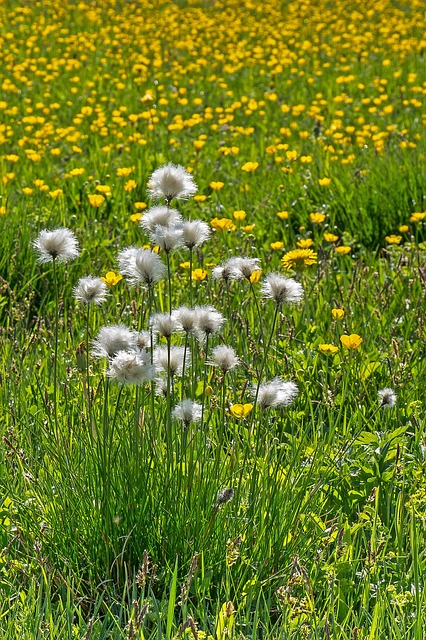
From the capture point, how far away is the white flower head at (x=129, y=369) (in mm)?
2049

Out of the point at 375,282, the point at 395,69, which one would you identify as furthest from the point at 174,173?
the point at 395,69

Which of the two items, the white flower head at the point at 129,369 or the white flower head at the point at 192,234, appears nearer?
the white flower head at the point at 129,369

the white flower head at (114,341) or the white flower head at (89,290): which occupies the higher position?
the white flower head at (89,290)

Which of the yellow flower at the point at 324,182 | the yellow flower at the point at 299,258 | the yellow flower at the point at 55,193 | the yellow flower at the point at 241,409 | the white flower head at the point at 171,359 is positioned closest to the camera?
the white flower head at the point at 171,359

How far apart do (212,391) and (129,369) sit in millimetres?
775

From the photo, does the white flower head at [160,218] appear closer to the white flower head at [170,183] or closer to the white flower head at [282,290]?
the white flower head at [170,183]

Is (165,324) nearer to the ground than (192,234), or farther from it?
nearer to the ground

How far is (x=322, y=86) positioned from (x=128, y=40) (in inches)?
111

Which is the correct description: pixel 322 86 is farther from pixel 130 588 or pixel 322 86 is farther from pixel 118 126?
pixel 130 588

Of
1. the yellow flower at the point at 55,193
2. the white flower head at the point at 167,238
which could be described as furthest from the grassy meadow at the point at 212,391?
the yellow flower at the point at 55,193

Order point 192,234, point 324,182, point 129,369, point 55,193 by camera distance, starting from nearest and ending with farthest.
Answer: point 129,369
point 192,234
point 55,193
point 324,182

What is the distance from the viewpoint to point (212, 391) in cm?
280

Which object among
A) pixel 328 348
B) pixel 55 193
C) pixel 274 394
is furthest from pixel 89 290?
pixel 55 193

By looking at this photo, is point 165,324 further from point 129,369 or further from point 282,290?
point 282,290
